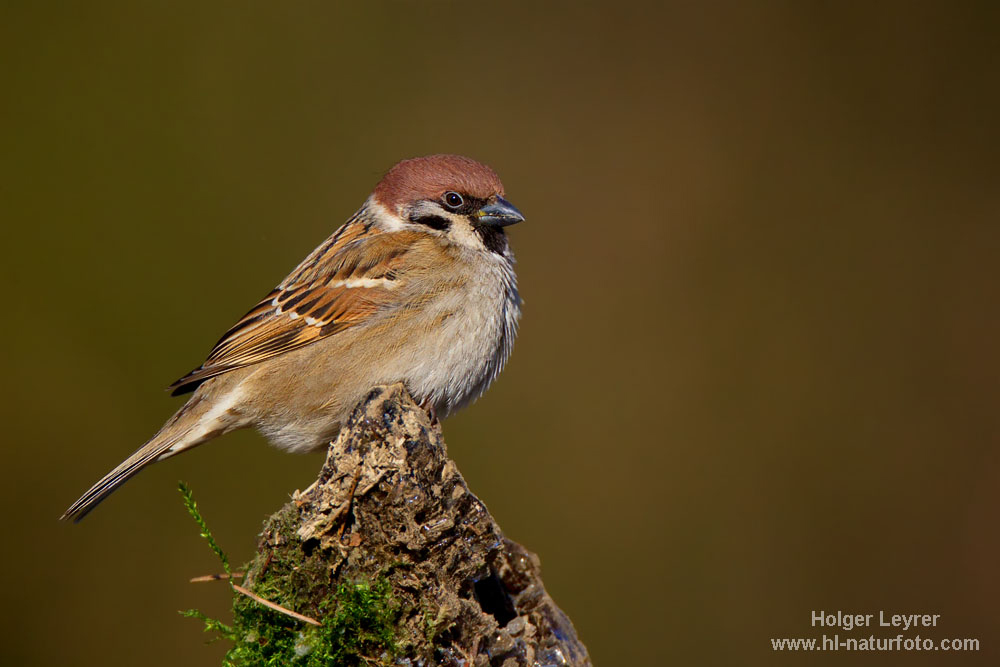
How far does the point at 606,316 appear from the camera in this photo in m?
5.24

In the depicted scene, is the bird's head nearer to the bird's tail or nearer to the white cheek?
the white cheek

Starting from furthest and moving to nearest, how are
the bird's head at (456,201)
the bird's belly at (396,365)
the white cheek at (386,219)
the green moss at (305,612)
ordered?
the white cheek at (386,219) → the bird's head at (456,201) → the bird's belly at (396,365) → the green moss at (305,612)

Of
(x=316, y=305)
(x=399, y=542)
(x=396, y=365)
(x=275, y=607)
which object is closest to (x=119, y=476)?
(x=316, y=305)

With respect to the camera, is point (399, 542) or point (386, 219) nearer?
point (399, 542)

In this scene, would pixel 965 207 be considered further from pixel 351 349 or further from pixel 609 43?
pixel 351 349

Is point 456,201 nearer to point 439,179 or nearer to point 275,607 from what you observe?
point 439,179

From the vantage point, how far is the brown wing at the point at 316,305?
3.15 meters

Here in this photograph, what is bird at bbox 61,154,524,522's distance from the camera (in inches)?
120

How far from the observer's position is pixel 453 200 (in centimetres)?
344

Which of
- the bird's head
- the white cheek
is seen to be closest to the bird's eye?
the bird's head

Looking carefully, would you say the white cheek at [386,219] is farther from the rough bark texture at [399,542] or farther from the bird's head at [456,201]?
the rough bark texture at [399,542]

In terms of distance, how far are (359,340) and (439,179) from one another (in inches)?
29.0

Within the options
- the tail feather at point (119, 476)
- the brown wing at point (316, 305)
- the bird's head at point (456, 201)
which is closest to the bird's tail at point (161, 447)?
the tail feather at point (119, 476)

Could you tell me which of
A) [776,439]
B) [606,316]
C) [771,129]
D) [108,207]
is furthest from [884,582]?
[108,207]
